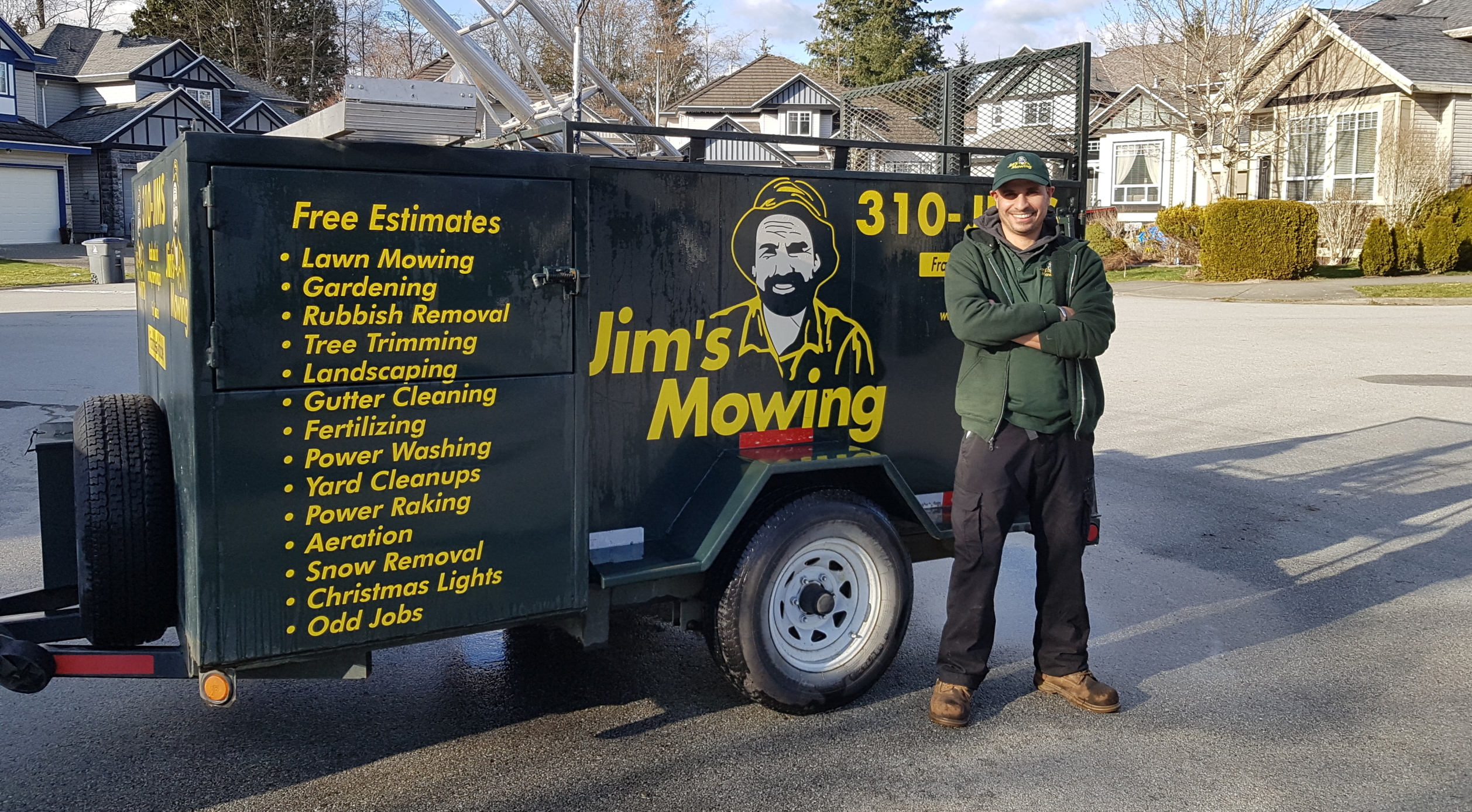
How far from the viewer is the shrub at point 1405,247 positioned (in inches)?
1085

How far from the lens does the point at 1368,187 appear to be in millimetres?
33938

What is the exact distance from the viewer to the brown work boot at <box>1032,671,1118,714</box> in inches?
179

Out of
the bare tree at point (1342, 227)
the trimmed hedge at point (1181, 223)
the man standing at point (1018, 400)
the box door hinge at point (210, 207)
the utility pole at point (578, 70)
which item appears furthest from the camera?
the trimmed hedge at point (1181, 223)

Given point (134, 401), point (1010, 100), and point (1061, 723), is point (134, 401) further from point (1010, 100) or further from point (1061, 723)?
point (1010, 100)

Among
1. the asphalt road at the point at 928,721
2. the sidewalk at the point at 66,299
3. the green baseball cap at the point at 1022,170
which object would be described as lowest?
the asphalt road at the point at 928,721

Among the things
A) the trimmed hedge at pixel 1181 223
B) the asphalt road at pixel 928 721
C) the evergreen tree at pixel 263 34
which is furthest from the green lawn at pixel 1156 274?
the evergreen tree at pixel 263 34

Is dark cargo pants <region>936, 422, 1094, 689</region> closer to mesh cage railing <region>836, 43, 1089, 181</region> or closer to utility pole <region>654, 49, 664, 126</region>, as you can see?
mesh cage railing <region>836, 43, 1089, 181</region>

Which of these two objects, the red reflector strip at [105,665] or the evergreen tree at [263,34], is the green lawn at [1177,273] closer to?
the red reflector strip at [105,665]

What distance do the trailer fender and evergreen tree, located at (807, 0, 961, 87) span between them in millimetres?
57108

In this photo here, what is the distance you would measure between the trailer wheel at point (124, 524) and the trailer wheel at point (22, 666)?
26cm

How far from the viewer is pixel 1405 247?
27.6m

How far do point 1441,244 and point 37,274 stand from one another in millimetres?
34076

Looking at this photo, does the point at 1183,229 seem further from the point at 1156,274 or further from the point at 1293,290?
the point at 1293,290

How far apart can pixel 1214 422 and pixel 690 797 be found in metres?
8.20
